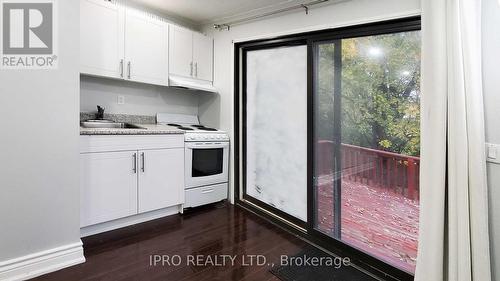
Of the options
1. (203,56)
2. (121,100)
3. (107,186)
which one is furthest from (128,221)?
(203,56)

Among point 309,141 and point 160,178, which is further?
point 160,178

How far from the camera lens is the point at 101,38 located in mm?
2582

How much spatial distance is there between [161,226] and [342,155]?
196cm

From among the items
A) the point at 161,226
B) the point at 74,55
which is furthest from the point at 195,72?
the point at 161,226

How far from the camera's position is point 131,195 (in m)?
2.57

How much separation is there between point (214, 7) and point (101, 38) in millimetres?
1296

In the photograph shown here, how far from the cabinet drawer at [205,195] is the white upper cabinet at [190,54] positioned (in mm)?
1474

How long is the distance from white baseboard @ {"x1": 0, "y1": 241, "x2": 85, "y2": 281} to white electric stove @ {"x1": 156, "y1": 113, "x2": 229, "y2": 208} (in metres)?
1.21

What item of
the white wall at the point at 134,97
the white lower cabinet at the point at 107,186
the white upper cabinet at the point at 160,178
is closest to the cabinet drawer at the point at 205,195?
the white upper cabinet at the point at 160,178

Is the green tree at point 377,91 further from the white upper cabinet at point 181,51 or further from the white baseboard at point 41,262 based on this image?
the white baseboard at point 41,262

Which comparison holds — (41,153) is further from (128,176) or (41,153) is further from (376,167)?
(376,167)

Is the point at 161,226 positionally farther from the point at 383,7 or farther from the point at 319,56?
the point at 383,7

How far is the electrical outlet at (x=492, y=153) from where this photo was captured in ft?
4.31

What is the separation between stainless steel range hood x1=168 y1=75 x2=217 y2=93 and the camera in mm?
3158
